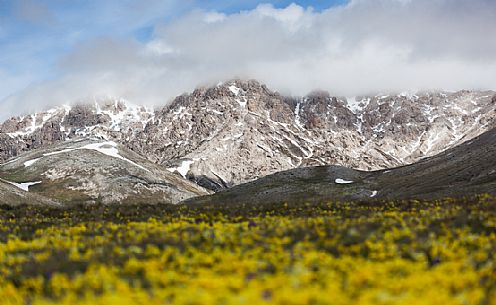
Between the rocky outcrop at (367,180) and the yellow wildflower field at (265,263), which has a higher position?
the yellow wildflower field at (265,263)

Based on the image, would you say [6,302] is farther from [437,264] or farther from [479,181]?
[479,181]

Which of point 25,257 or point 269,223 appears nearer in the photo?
point 25,257

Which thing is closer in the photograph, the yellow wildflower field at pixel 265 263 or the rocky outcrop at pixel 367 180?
the yellow wildflower field at pixel 265 263

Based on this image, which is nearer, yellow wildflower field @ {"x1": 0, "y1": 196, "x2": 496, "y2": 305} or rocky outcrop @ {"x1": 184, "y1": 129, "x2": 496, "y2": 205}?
yellow wildflower field @ {"x1": 0, "y1": 196, "x2": 496, "y2": 305}

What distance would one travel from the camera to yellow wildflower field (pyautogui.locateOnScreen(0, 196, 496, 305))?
8227 mm

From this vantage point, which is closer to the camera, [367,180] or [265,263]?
[265,263]

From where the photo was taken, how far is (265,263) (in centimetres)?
1031

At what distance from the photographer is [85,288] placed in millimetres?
9359

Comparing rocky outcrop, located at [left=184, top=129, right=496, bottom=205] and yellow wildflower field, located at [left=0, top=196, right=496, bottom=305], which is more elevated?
yellow wildflower field, located at [left=0, top=196, right=496, bottom=305]

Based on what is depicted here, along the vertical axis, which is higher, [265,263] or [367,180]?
[265,263]

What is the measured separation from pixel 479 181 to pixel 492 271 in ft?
146

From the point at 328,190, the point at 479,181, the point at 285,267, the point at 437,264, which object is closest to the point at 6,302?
the point at 285,267

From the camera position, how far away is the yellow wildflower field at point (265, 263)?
324 inches

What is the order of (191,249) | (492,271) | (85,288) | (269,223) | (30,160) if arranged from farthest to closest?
(30,160) → (269,223) → (191,249) → (492,271) → (85,288)
